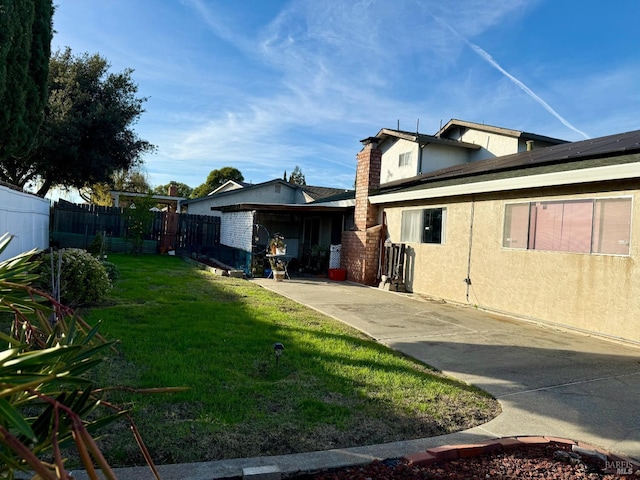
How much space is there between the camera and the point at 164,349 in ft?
17.8

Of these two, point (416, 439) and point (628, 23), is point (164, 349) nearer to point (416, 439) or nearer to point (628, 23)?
point (416, 439)

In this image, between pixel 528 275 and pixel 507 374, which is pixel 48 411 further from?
pixel 528 275

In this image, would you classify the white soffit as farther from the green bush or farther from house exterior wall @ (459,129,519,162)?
house exterior wall @ (459,129,519,162)

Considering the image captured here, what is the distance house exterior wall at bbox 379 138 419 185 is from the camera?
21328mm

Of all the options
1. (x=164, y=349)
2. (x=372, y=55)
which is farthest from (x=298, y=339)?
(x=372, y=55)

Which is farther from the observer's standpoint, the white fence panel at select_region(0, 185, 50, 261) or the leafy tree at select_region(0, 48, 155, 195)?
the leafy tree at select_region(0, 48, 155, 195)

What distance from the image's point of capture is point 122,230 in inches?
834

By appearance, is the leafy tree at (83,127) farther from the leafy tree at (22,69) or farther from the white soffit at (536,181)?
the white soffit at (536,181)

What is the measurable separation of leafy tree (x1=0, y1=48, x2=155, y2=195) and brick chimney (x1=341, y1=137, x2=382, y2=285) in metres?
12.5

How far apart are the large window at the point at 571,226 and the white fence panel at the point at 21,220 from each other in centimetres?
954

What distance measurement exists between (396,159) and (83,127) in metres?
14.9

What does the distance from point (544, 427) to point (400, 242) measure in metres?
9.22

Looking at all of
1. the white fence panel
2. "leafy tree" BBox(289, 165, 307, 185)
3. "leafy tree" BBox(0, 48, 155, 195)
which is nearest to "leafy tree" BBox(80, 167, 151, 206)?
"leafy tree" BBox(0, 48, 155, 195)

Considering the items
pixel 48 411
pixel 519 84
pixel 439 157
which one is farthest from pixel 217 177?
pixel 48 411
